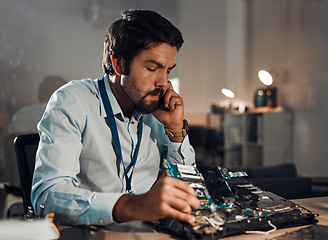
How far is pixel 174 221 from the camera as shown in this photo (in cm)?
72

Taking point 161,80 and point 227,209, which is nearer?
point 227,209

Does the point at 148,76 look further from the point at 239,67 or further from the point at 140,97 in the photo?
the point at 239,67

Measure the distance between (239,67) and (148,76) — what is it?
521 centimetres

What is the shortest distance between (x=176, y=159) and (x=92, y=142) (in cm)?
34

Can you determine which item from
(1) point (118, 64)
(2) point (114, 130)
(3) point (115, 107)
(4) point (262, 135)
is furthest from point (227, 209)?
(4) point (262, 135)

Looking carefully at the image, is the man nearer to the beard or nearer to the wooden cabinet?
the beard

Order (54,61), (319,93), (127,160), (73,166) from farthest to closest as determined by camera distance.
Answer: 1. (54,61)
2. (319,93)
3. (127,160)
4. (73,166)

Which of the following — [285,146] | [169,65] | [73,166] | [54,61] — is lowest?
[285,146]

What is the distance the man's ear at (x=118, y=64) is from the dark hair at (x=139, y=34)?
17mm

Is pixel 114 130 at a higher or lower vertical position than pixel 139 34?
lower

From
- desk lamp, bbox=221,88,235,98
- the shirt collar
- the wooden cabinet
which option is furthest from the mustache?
desk lamp, bbox=221,88,235,98

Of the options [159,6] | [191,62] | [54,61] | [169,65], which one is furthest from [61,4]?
[169,65]

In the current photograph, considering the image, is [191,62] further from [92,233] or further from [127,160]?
[92,233]

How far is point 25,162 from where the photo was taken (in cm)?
124
